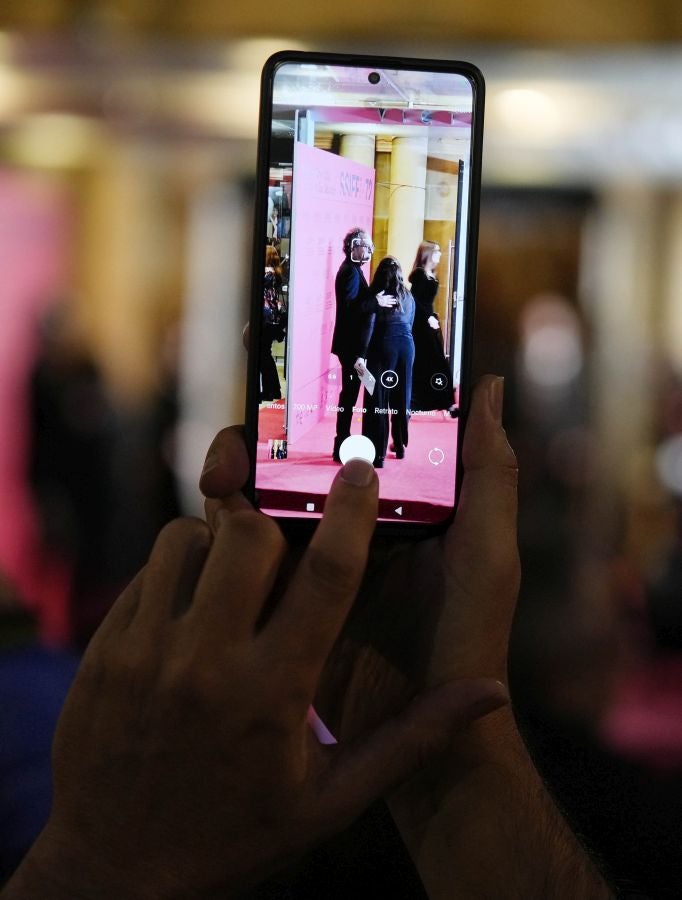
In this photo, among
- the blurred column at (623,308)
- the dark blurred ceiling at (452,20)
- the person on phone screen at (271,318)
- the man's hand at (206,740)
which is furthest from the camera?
the blurred column at (623,308)

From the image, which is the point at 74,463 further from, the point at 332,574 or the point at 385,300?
the point at 332,574

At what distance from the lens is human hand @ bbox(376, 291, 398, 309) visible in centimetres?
60

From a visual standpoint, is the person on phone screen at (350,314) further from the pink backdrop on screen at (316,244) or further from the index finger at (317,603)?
the index finger at (317,603)

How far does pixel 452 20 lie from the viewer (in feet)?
4.59

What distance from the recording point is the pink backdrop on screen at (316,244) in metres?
0.59

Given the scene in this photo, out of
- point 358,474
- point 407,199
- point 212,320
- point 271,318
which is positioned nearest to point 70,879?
point 358,474

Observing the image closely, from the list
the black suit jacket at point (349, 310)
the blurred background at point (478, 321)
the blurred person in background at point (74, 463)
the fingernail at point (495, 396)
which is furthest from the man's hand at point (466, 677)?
the blurred person in background at point (74, 463)

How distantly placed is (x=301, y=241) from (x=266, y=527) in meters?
0.29

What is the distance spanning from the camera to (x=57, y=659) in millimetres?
1402

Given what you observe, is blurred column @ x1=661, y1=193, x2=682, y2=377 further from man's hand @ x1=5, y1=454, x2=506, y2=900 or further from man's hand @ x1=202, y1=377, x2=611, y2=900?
man's hand @ x1=5, y1=454, x2=506, y2=900

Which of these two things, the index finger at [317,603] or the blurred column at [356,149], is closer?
the index finger at [317,603]

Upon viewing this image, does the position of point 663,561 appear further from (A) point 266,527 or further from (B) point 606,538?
(A) point 266,527

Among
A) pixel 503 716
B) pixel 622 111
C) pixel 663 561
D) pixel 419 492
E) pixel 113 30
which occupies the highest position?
pixel 113 30

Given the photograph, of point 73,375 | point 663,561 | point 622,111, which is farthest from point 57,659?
point 622,111
